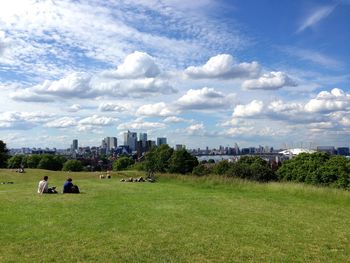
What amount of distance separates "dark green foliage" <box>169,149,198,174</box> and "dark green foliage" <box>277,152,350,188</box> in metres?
20.7

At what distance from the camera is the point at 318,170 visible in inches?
2872

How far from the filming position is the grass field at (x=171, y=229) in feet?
37.8

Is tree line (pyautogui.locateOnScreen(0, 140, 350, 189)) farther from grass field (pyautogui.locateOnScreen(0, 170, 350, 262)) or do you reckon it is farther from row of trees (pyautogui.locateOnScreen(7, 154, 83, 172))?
grass field (pyautogui.locateOnScreen(0, 170, 350, 262))

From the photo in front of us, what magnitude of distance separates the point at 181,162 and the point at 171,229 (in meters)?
82.9

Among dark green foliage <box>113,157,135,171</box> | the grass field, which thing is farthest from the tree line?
the grass field

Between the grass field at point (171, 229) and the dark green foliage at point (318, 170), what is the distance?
145 ft

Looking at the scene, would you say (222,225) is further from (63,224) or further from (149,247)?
(63,224)

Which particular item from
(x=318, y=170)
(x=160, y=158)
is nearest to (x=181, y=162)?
(x=160, y=158)

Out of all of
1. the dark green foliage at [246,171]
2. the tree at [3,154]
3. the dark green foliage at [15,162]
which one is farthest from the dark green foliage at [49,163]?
the dark green foliage at [246,171]

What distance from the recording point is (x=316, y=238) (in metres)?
13.9

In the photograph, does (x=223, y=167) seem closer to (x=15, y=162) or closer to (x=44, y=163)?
(x=44, y=163)

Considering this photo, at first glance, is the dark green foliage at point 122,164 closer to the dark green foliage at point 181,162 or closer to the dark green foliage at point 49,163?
the dark green foliage at point 49,163

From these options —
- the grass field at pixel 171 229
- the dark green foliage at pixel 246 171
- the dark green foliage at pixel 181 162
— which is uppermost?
the dark green foliage at pixel 181 162

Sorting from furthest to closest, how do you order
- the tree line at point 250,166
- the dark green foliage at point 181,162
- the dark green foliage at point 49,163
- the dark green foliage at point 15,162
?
the dark green foliage at point 49,163 → the dark green foliage at point 15,162 → the dark green foliage at point 181,162 → the tree line at point 250,166
